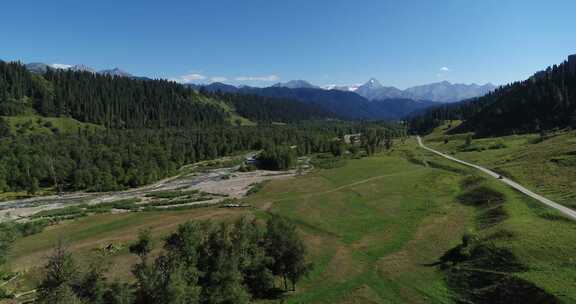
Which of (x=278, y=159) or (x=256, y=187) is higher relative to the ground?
(x=278, y=159)

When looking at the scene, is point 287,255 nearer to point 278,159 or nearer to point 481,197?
point 481,197

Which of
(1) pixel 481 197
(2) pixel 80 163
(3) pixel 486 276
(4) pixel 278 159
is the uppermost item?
(2) pixel 80 163

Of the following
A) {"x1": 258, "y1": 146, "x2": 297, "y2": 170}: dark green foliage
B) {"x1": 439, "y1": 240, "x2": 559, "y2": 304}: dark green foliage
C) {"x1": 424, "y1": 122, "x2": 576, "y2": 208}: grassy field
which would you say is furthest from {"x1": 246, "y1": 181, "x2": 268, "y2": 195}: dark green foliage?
{"x1": 424, "y1": 122, "x2": 576, "y2": 208}: grassy field

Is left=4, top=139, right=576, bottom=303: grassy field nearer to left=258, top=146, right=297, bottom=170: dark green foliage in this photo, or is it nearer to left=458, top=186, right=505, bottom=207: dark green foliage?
left=458, top=186, right=505, bottom=207: dark green foliage

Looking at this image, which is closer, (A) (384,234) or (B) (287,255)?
(B) (287,255)

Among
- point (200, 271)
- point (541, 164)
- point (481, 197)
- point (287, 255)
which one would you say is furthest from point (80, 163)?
point (541, 164)

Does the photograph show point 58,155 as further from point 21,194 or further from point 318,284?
point 318,284

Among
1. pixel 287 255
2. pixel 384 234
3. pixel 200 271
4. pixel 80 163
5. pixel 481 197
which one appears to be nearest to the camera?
pixel 200 271

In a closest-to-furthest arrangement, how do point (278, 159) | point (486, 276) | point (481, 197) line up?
1. point (486, 276)
2. point (481, 197)
3. point (278, 159)
